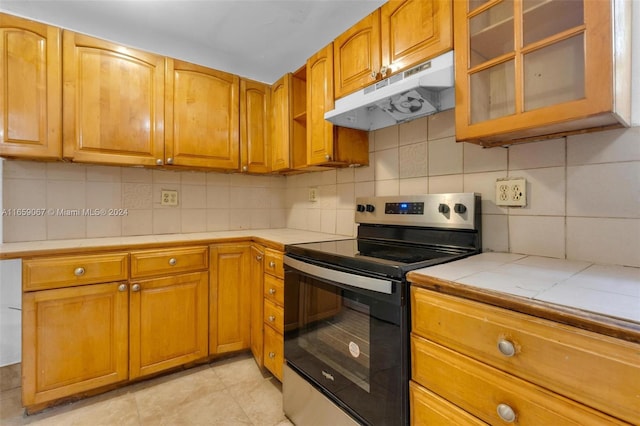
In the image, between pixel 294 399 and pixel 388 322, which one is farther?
pixel 294 399

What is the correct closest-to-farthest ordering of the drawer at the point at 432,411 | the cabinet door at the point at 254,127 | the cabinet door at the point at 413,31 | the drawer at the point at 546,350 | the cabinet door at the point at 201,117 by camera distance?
the drawer at the point at 546,350 → the drawer at the point at 432,411 → the cabinet door at the point at 413,31 → the cabinet door at the point at 201,117 → the cabinet door at the point at 254,127

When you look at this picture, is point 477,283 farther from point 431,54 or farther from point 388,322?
point 431,54

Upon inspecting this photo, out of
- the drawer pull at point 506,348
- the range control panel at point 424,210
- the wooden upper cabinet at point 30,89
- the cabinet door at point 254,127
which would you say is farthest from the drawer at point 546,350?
the wooden upper cabinet at point 30,89

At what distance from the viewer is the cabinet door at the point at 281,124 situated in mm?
2109

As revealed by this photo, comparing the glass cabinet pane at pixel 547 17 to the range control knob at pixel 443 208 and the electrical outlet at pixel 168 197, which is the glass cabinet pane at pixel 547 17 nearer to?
the range control knob at pixel 443 208

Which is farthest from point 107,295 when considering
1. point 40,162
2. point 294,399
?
point 294,399

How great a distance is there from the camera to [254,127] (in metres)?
2.26

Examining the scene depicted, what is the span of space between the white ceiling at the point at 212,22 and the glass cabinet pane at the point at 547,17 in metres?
0.89

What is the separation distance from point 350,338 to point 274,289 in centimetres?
64

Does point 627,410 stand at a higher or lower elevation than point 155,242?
lower

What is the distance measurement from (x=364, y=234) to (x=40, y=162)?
6.67ft

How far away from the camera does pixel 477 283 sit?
773 mm

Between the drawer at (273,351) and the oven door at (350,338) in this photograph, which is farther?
the drawer at (273,351)

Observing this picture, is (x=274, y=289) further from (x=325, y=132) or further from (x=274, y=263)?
(x=325, y=132)
